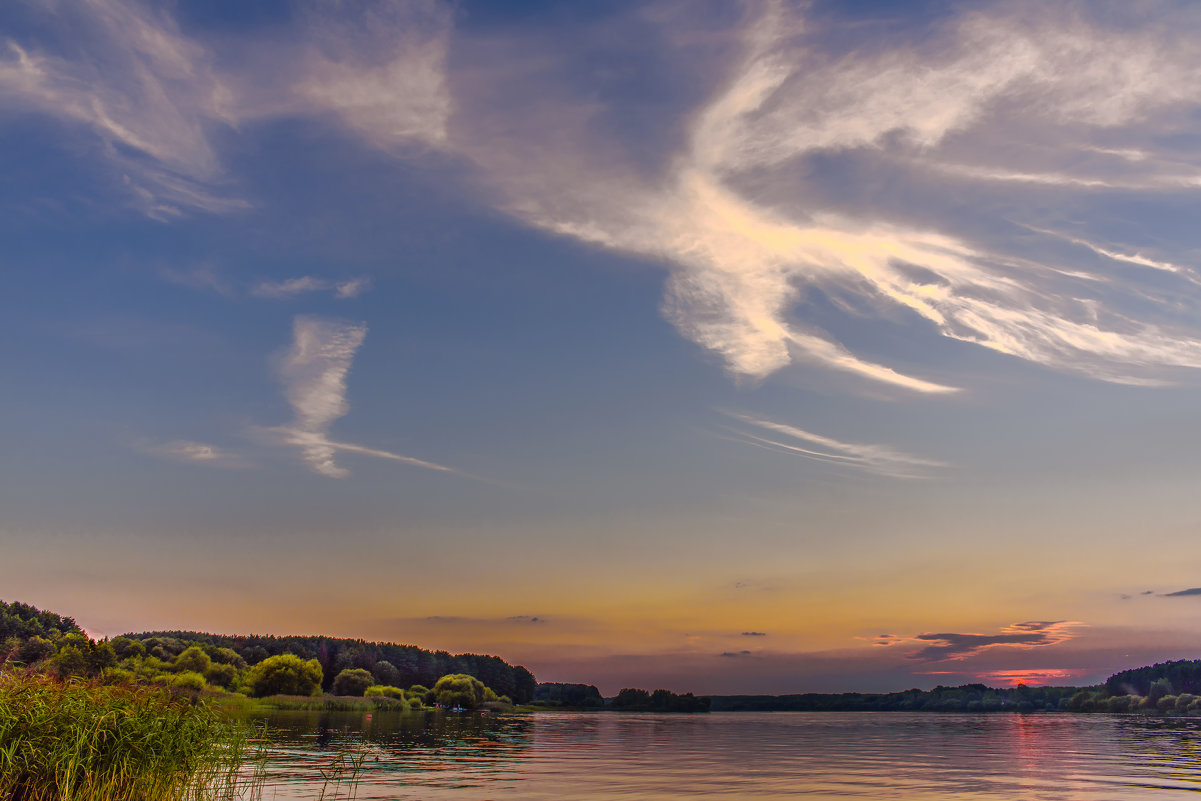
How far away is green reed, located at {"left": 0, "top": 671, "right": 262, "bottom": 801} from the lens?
67.5 feet

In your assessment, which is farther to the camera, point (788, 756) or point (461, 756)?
point (788, 756)

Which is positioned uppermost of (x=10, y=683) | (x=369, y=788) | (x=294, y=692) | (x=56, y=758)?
(x=10, y=683)

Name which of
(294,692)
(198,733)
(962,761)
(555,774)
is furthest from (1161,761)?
(294,692)

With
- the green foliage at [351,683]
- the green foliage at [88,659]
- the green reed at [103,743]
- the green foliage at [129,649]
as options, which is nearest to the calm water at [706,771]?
the green reed at [103,743]

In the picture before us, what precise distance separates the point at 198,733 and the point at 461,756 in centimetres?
4388

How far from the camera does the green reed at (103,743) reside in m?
20.6

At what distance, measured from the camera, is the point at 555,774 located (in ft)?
169

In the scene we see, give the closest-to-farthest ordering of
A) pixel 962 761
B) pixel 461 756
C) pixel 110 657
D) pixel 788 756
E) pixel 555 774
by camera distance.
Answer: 1. pixel 555 774
2. pixel 461 756
3. pixel 962 761
4. pixel 788 756
5. pixel 110 657

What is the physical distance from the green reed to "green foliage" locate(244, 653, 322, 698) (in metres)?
164

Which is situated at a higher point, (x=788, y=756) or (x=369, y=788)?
(x=369, y=788)

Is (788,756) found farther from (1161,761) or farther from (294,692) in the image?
(294,692)

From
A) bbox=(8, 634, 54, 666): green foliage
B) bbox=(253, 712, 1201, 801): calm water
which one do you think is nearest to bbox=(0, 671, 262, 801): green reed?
bbox=(253, 712, 1201, 801): calm water

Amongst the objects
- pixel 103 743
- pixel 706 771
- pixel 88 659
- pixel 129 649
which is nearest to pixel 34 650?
pixel 129 649

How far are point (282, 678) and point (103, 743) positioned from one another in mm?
169260
